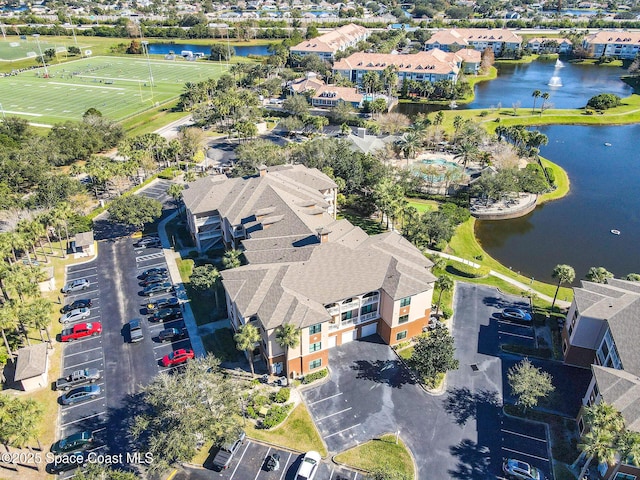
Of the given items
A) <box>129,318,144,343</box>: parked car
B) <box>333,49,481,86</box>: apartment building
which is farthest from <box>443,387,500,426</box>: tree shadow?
<box>333,49,481,86</box>: apartment building

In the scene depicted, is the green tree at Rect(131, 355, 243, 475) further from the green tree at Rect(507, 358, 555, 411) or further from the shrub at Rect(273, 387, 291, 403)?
the green tree at Rect(507, 358, 555, 411)

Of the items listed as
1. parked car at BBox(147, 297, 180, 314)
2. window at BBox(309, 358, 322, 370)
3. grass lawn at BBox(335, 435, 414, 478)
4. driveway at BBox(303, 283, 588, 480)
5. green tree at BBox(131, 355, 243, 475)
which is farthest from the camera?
parked car at BBox(147, 297, 180, 314)

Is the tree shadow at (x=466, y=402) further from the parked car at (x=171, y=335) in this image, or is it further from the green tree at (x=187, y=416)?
the parked car at (x=171, y=335)

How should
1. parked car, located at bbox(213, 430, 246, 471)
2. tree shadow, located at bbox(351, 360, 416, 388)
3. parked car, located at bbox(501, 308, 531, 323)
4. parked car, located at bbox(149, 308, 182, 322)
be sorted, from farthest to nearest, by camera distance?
parked car, located at bbox(501, 308, 531, 323), parked car, located at bbox(149, 308, 182, 322), tree shadow, located at bbox(351, 360, 416, 388), parked car, located at bbox(213, 430, 246, 471)

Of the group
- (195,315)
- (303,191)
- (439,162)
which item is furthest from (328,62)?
(195,315)

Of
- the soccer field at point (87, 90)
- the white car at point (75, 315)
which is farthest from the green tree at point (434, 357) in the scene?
the soccer field at point (87, 90)
